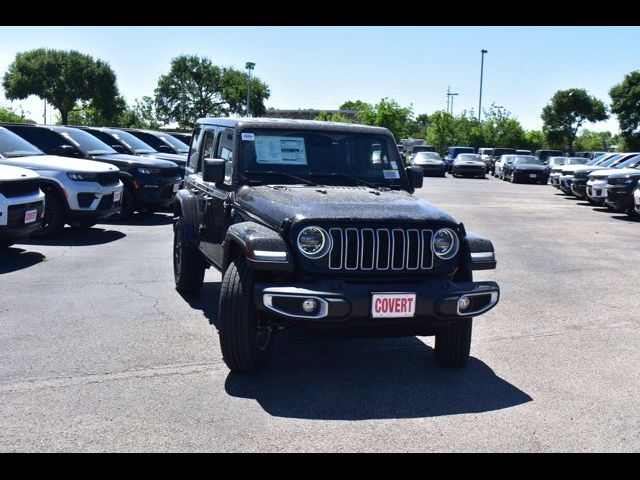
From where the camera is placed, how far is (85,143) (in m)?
15.1

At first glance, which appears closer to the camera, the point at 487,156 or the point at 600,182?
the point at 600,182

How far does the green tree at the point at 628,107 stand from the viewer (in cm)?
6247

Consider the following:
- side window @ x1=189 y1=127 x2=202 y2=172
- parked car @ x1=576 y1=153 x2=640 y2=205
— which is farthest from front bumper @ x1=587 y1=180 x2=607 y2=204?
side window @ x1=189 y1=127 x2=202 y2=172

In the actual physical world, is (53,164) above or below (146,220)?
above

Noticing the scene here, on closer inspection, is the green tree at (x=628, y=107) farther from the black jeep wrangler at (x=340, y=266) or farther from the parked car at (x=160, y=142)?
the black jeep wrangler at (x=340, y=266)

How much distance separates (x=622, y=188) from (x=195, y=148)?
13.3 metres

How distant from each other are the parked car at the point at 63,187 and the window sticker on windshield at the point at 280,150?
6.41 m

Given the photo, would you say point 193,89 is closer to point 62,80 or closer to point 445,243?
point 62,80

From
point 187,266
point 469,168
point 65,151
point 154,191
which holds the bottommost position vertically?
point 187,266

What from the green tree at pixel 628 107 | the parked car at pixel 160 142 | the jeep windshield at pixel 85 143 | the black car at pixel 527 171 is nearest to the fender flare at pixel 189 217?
the jeep windshield at pixel 85 143

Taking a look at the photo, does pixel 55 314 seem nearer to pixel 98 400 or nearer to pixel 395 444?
pixel 98 400

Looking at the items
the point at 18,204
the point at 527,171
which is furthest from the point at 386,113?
the point at 18,204

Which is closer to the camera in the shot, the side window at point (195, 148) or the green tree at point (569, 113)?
the side window at point (195, 148)

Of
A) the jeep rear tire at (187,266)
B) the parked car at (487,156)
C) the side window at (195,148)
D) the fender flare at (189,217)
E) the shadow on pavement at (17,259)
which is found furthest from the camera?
the parked car at (487,156)
